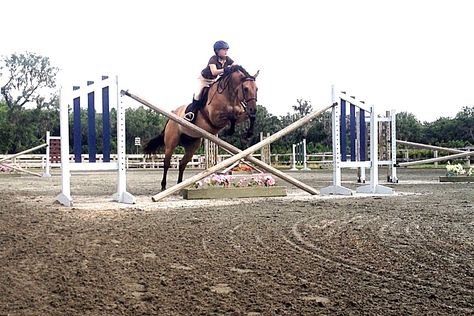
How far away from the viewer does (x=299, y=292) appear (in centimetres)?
300

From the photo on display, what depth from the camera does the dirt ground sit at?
277 centimetres

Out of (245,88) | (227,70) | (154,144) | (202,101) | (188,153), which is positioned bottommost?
(188,153)

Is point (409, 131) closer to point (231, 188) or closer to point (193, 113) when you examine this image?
point (193, 113)

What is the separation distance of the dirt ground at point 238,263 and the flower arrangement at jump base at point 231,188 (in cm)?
259

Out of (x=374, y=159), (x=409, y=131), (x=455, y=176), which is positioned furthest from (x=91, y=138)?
(x=409, y=131)

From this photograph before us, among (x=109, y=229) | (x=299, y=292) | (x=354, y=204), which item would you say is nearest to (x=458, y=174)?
(x=354, y=204)

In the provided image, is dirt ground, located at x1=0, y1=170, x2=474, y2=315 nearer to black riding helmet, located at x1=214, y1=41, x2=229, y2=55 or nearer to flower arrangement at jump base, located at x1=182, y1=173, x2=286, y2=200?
flower arrangement at jump base, located at x1=182, y1=173, x2=286, y2=200

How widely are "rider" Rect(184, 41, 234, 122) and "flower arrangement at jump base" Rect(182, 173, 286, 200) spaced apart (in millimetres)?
1402

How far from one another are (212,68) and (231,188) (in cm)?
224

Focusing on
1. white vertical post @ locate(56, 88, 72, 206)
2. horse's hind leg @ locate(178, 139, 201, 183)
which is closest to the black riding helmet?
horse's hind leg @ locate(178, 139, 201, 183)

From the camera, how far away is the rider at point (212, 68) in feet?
32.4

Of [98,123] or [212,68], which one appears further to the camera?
[98,123]

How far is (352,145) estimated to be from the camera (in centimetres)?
1041

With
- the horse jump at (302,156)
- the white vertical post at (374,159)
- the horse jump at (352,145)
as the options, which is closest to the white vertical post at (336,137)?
the horse jump at (352,145)
